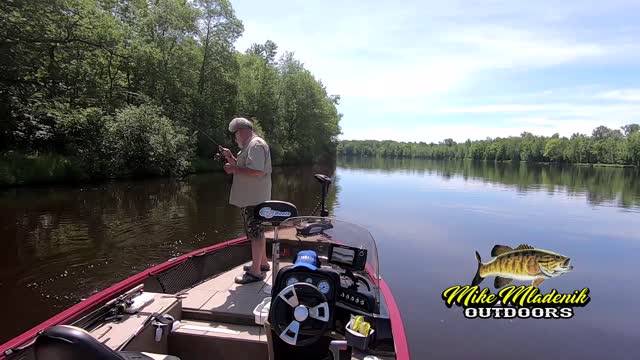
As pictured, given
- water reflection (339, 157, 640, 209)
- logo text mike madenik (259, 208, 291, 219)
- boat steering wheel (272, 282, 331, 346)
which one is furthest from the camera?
water reflection (339, 157, 640, 209)

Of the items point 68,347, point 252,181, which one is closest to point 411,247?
point 252,181

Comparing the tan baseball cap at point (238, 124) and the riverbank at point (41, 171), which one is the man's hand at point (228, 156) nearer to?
the tan baseball cap at point (238, 124)

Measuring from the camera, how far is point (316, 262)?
2854 mm

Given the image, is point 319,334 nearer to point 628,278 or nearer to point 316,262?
point 316,262

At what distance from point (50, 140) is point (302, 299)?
24.8 meters

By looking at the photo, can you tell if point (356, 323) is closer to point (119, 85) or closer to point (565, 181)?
point (119, 85)

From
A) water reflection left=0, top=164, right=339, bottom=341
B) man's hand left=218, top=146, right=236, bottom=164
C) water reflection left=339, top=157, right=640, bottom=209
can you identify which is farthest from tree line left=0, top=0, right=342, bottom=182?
water reflection left=339, top=157, right=640, bottom=209

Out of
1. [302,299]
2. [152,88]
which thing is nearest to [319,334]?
[302,299]

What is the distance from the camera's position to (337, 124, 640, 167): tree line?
9531 cm

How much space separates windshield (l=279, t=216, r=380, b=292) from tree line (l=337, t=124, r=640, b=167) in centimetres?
9233

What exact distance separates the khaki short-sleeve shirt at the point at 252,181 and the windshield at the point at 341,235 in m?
1.01

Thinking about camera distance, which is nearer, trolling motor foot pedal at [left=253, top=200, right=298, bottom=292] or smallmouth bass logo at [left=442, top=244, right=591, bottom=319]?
trolling motor foot pedal at [left=253, top=200, right=298, bottom=292]

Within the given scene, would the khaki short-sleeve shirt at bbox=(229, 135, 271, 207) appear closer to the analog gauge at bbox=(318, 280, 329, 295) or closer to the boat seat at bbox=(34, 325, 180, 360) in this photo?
the analog gauge at bbox=(318, 280, 329, 295)

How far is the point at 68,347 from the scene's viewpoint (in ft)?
6.04
